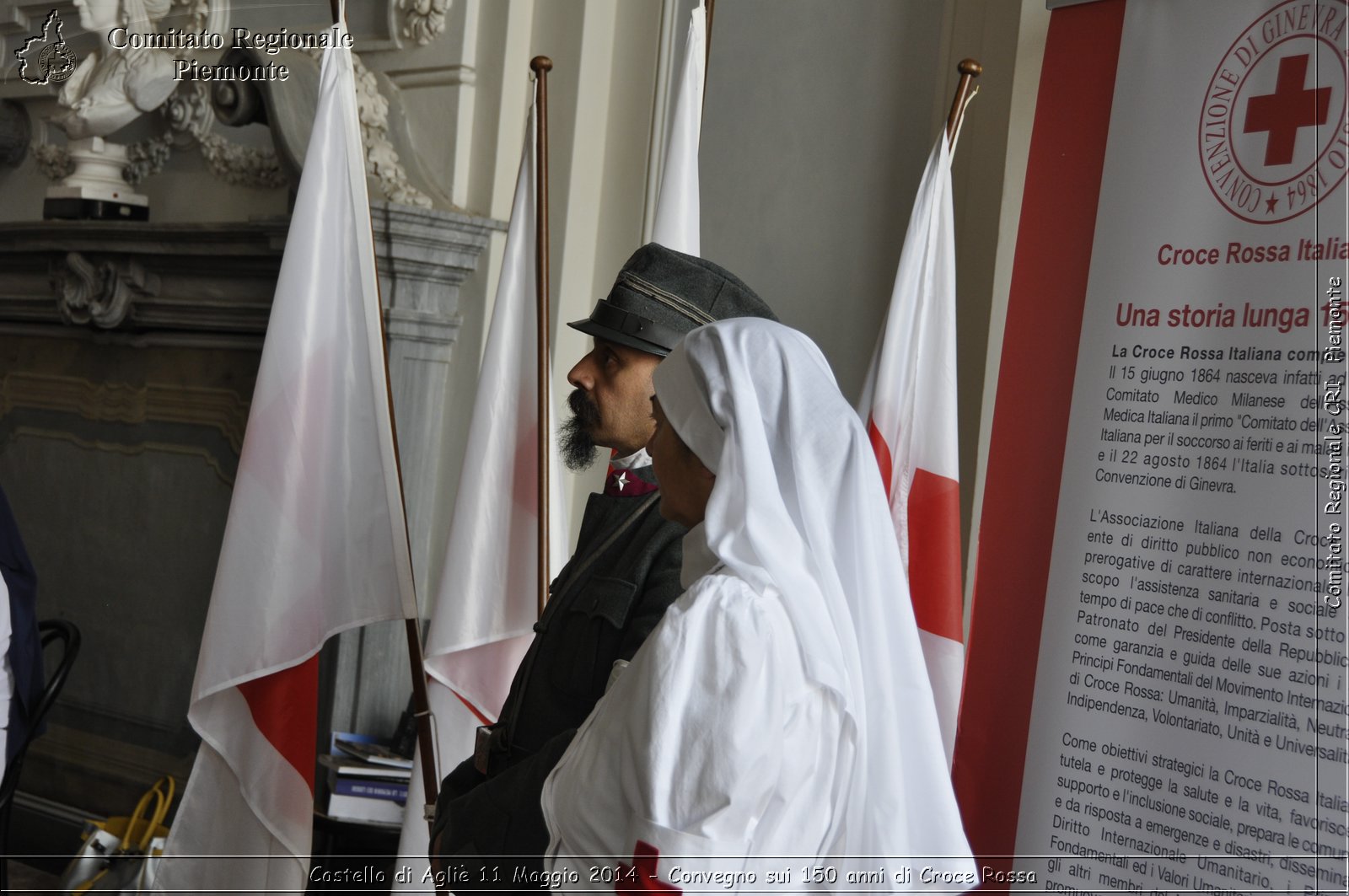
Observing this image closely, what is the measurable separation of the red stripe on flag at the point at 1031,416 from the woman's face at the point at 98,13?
3285 mm

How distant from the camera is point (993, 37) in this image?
251 cm

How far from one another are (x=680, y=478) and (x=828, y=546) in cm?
20

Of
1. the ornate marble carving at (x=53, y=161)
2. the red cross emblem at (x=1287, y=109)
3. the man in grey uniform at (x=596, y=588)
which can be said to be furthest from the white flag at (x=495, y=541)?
the ornate marble carving at (x=53, y=161)

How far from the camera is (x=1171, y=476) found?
1.76 meters

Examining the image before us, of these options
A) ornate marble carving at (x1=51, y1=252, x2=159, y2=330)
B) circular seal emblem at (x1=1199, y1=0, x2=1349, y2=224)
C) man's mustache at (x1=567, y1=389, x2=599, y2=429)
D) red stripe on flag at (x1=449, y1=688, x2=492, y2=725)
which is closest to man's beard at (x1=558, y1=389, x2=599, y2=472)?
man's mustache at (x1=567, y1=389, x2=599, y2=429)

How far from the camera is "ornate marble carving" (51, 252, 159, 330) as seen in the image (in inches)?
152

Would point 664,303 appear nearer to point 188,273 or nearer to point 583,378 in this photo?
point 583,378

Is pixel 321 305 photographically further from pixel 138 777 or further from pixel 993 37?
pixel 138 777

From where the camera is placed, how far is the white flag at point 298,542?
7.43 feet

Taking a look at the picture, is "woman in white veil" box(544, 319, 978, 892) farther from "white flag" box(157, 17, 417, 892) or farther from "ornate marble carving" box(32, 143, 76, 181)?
"ornate marble carving" box(32, 143, 76, 181)

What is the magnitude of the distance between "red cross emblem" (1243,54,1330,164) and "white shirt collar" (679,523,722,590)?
1006 mm

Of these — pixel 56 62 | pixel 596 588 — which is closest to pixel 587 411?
pixel 596 588

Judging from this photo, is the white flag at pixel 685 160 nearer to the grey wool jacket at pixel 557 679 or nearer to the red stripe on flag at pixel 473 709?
the grey wool jacket at pixel 557 679

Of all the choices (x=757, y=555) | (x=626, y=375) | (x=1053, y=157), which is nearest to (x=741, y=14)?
(x=1053, y=157)
